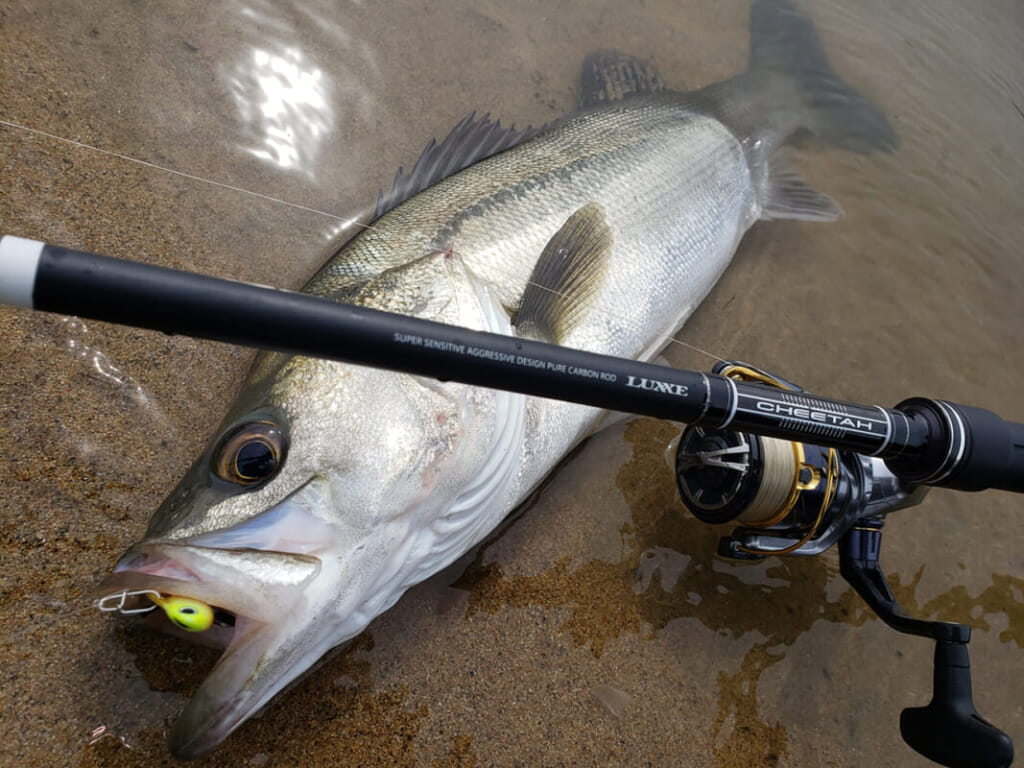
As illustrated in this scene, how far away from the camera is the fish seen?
133 centimetres

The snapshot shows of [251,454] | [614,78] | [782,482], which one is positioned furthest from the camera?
[614,78]

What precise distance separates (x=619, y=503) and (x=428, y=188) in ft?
4.22

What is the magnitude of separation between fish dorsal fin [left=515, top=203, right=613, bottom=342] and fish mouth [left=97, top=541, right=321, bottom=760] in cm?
98

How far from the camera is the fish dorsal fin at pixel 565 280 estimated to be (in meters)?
2.01

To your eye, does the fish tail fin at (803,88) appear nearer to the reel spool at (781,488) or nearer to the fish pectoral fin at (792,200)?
the fish pectoral fin at (792,200)

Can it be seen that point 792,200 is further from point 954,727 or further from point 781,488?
point 954,727

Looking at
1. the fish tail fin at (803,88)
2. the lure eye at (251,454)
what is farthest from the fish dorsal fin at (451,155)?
the fish tail fin at (803,88)

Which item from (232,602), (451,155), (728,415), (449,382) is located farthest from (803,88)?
(232,602)

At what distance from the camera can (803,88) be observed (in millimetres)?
3568

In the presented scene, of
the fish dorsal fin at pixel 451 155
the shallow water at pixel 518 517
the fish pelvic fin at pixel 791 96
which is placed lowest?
the shallow water at pixel 518 517

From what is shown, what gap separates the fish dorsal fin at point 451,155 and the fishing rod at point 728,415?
1.24 metres

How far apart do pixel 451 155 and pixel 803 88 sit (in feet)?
7.43

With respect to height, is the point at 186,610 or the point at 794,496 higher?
the point at 794,496

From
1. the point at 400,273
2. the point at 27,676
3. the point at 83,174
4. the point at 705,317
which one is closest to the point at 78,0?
the point at 83,174
